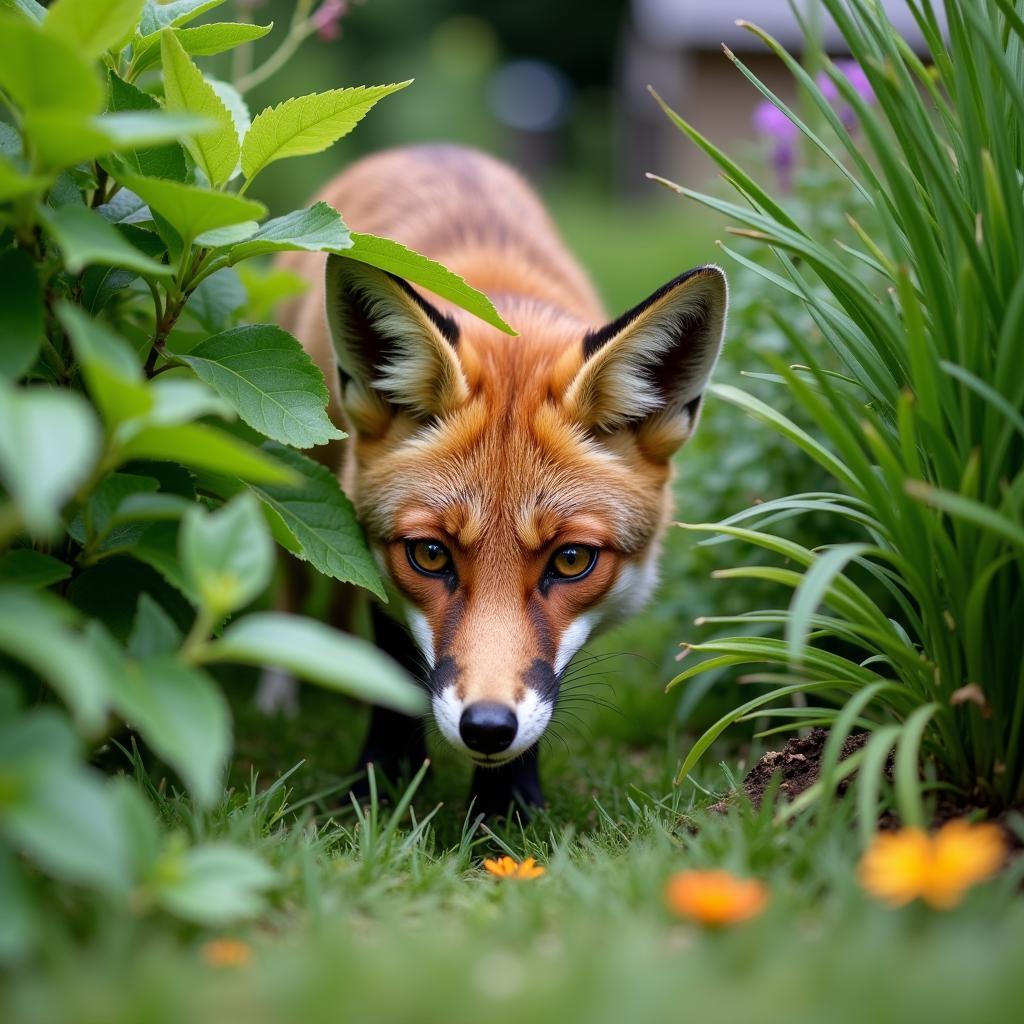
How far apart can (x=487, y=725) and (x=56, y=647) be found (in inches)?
56.1

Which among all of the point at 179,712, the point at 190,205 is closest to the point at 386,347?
the point at 190,205

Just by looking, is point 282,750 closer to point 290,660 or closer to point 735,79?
point 290,660

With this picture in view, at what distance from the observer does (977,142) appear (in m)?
2.50

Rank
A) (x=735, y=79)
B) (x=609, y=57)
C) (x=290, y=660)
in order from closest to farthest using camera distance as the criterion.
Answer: (x=290, y=660) → (x=735, y=79) → (x=609, y=57)

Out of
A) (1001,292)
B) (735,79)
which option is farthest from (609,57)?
(1001,292)

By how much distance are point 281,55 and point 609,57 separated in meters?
37.1

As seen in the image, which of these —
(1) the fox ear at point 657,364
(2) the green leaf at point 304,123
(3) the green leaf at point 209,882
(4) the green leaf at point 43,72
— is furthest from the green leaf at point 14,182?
(1) the fox ear at point 657,364

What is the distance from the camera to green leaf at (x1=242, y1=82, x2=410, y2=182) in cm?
275

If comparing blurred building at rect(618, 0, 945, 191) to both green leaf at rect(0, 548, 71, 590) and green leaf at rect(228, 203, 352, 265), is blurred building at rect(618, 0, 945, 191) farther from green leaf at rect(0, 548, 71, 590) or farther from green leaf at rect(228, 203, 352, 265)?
green leaf at rect(0, 548, 71, 590)

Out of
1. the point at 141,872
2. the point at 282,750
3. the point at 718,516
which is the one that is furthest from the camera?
the point at 718,516

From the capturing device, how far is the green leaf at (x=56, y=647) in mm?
1453

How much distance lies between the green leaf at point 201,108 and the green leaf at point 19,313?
539 mm

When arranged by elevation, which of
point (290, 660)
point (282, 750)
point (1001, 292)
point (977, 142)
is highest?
point (977, 142)

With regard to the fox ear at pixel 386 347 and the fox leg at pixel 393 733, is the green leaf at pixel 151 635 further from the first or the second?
the fox leg at pixel 393 733
